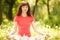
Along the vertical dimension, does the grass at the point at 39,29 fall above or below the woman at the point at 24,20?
below

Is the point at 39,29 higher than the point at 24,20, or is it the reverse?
the point at 24,20

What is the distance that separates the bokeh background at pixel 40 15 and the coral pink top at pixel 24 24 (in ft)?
0.18

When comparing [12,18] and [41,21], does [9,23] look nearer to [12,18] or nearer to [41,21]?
[12,18]

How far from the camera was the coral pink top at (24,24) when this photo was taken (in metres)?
2.26

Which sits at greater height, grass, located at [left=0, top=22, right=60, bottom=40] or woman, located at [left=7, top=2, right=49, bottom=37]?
woman, located at [left=7, top=2, right=49, bottom=37]

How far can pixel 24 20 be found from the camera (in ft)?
7.42

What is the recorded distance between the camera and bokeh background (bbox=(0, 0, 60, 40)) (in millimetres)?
2289

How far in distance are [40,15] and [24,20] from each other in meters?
0.20

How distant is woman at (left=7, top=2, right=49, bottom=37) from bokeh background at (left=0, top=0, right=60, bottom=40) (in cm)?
5

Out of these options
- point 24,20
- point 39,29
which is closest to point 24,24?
point 24,20

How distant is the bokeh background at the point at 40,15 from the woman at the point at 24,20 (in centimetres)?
5

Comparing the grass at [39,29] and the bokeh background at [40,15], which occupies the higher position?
the bokeh background at [40,15]

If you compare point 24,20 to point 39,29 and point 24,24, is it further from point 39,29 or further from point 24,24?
point 39,29

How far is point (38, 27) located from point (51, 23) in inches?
5.9
